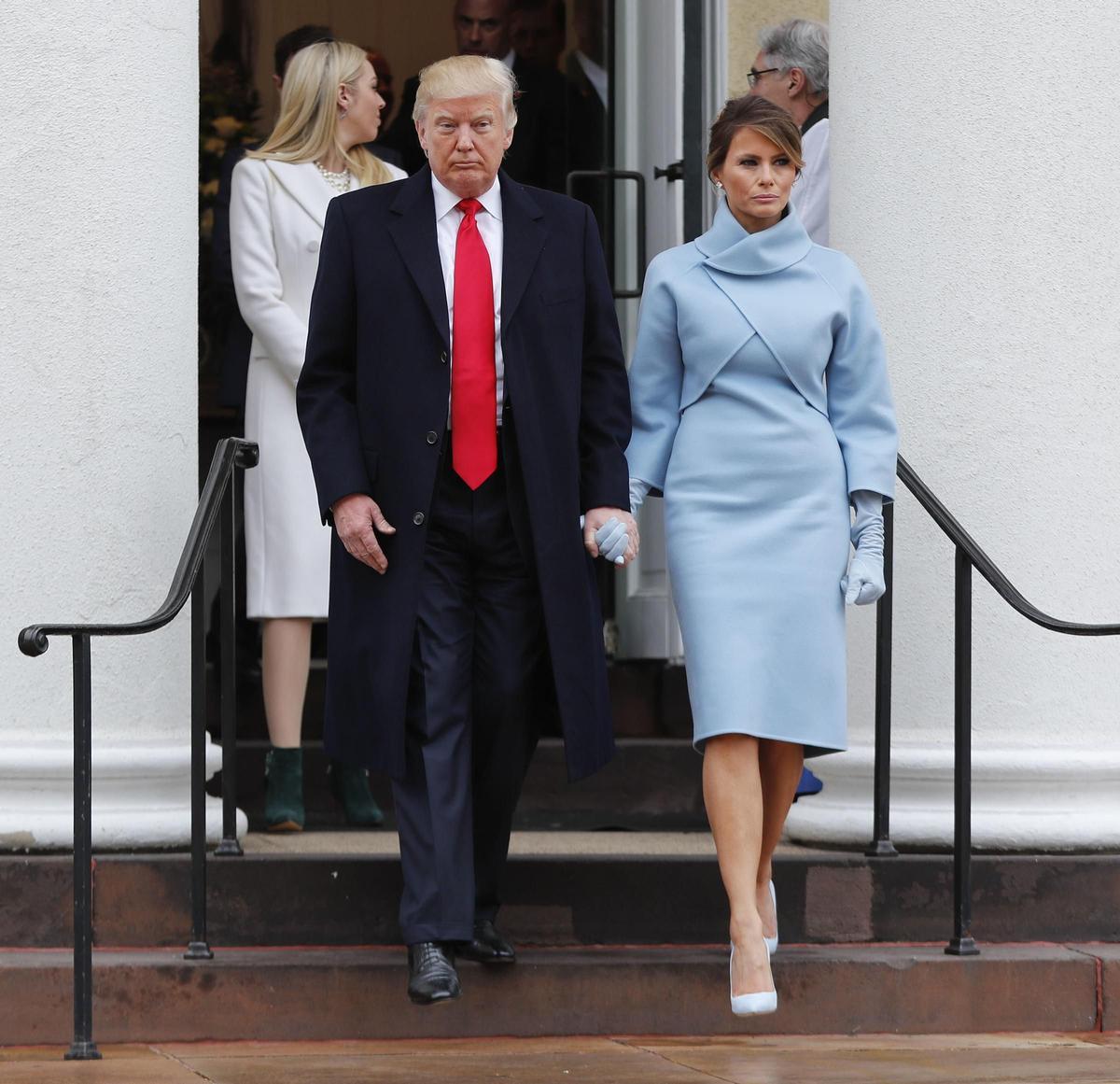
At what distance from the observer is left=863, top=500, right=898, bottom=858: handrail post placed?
552 centimetres

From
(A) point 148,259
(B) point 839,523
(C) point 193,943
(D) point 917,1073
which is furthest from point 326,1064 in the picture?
(A) point 148,259

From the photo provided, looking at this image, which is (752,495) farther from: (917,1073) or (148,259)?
(148,259)

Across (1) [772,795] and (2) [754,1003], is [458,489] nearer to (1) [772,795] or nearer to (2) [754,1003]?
(1) [772,795]

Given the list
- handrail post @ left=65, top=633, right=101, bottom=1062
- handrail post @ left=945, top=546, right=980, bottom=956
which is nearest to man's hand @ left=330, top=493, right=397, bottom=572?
handrail post @ left=65, top=633, right=101, bottom=1062

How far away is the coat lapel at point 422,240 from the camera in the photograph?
4777mm

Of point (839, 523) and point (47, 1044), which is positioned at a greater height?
point (839, 523)

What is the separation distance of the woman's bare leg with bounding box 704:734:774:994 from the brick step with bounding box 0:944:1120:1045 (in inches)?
12.8

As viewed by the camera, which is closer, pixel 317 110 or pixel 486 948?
pixel 486 948

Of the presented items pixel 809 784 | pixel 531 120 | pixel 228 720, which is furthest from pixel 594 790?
pixel 531 120

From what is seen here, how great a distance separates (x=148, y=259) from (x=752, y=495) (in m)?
1.58

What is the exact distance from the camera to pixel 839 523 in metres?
4.93

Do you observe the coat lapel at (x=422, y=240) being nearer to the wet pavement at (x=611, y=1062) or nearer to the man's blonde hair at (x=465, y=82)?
the man's blonde hair at (x=465, y=82)

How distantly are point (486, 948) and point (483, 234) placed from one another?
147 centimetres

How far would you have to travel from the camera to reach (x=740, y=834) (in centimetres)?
479
